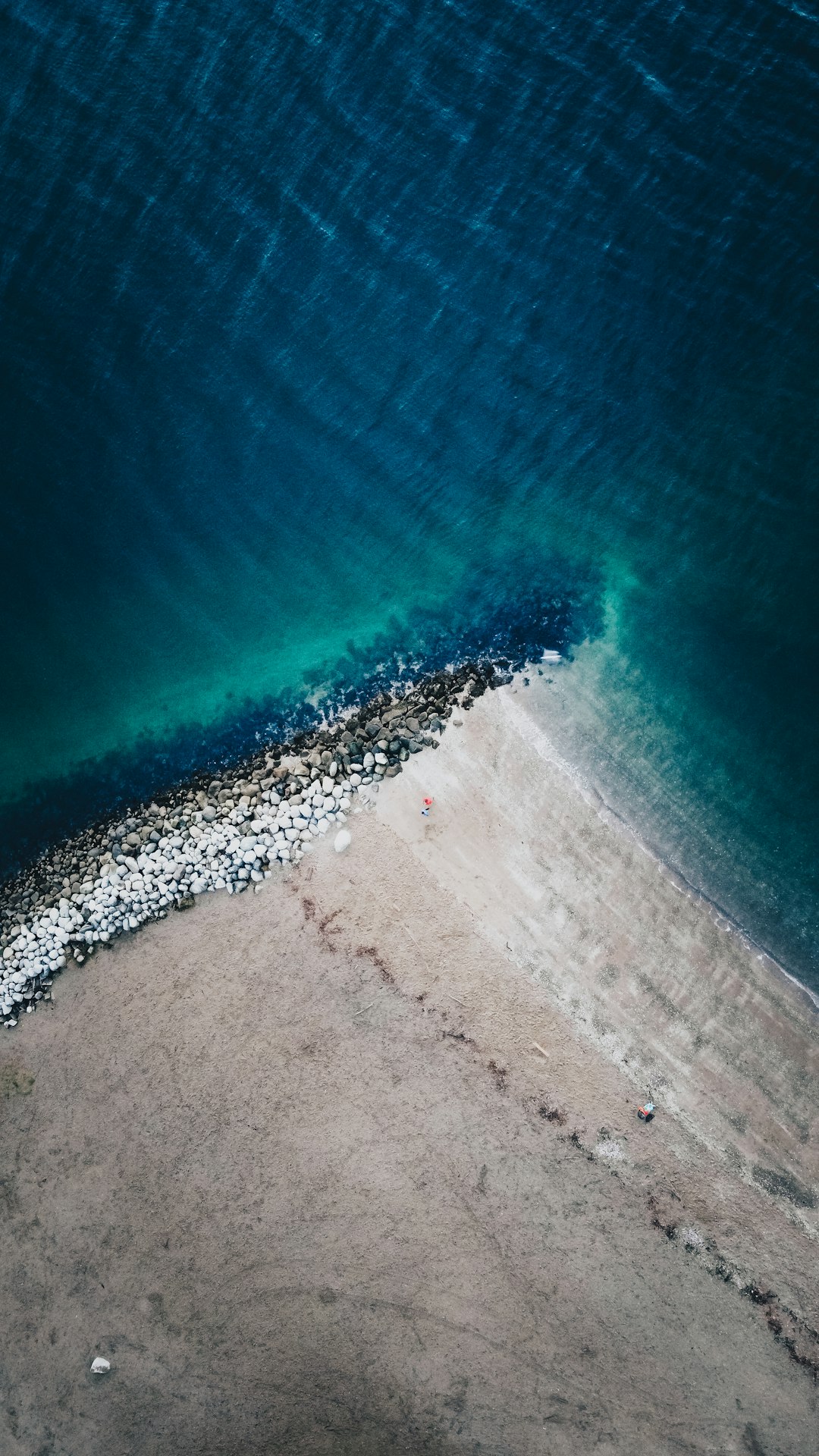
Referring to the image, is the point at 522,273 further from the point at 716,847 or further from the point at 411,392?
the point at 716,847

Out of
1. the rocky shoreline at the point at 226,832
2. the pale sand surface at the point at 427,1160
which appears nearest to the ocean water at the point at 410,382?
the rocky shoreline at the point at 226,832

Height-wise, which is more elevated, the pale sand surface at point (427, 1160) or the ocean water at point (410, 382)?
the ocean water at point (410, 382)

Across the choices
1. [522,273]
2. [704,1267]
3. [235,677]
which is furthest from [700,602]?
[704,1267]

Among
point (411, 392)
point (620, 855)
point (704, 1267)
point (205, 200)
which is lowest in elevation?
point (704, 1267)

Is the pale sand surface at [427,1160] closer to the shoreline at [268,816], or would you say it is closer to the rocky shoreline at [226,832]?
the shoreline at [268,816]

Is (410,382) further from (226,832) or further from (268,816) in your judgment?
(226,832)

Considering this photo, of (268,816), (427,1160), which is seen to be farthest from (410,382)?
(427,1160)
